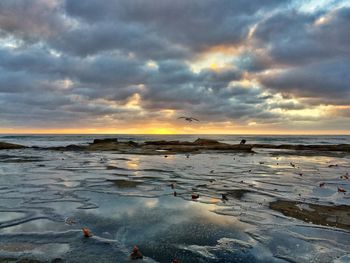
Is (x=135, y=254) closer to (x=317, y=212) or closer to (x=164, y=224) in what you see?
(x=164, y=224)

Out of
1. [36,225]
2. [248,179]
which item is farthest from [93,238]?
[248,179]

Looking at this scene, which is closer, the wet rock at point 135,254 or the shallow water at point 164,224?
the wet rock at point 135,254

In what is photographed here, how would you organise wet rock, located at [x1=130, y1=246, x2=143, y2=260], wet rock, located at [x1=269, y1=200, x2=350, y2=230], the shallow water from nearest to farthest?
1. wet rock, located at [x1=130, y1=246, x2=143, y2=260]
2. the shallow water
3. wet rock, located at [x1=269, y1=200, x2=350, y2=230]

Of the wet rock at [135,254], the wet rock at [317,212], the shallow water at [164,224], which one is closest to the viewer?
the wet rock at [135,254]

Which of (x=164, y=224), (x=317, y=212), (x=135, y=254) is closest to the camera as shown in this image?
(x=135, y=254)

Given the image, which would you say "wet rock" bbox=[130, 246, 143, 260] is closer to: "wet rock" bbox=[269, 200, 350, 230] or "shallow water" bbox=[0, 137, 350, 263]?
"shallow water" bbox=[0, 137, 350, 263]

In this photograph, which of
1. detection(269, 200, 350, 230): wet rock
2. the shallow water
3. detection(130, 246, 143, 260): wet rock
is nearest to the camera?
detection(130, 246, 143, 260): wet rock

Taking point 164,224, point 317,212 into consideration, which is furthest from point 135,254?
point 317,212

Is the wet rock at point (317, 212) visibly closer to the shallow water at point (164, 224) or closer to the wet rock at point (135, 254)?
the shallow water at point (164, 224)

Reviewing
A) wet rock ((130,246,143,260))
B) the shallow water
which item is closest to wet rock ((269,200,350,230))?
the shallow water

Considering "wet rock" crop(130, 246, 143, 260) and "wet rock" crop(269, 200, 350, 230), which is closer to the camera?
"wet rock" crop(130, 246, 143, 260)

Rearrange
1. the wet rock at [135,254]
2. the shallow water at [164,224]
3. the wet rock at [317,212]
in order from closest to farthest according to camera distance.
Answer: the wet rock at [135,254] → the shallow water at [164,224] → the wet rock at [317,212]

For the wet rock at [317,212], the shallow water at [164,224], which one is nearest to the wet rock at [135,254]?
the shallow water at [164,224]

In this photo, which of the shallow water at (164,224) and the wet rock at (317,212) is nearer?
the shallow water at (164,224)
